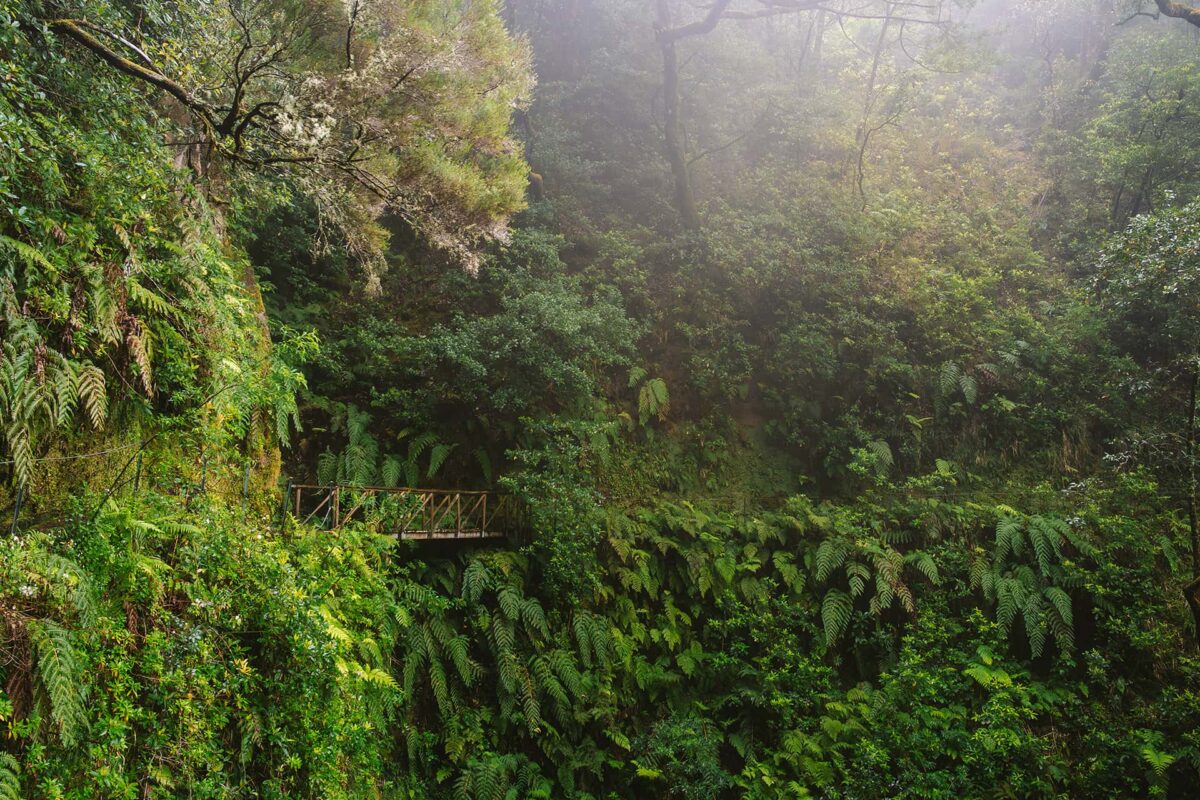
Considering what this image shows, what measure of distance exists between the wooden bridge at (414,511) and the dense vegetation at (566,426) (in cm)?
28

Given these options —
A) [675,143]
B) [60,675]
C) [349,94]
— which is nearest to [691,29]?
[675,143]

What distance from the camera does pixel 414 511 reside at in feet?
26.1

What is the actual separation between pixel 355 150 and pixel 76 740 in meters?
4.22

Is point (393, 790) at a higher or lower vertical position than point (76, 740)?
lower

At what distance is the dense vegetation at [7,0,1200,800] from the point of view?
13.8 feet

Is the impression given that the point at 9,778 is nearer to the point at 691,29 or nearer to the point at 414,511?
the point at 414,511

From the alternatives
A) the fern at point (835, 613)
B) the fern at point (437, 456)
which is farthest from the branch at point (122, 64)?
the fern at point (835, 613)

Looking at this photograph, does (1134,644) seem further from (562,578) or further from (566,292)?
(566,292)

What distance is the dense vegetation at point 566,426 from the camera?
13.8 feet

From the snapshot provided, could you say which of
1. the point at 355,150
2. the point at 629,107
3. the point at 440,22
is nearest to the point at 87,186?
the point at 355,150

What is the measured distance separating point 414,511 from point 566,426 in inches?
96.9

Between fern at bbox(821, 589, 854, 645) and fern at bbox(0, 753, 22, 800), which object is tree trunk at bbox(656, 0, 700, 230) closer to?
fern at bbox(821, 589, 854, 645)

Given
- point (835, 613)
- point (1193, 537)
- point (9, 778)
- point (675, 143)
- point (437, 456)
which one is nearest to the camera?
point (9, 778)

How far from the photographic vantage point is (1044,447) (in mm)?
11109
